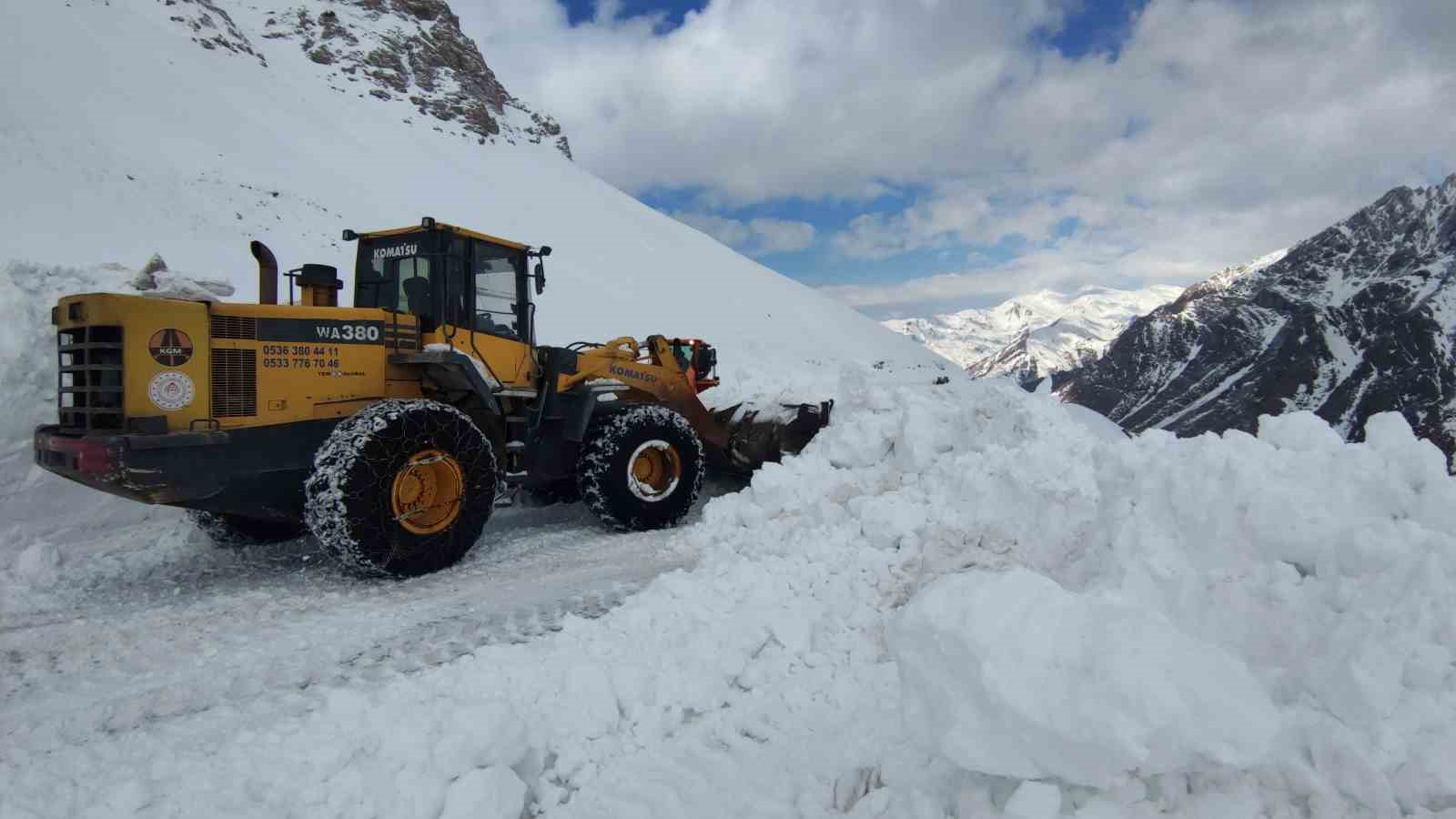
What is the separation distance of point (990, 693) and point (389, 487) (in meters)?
4.29

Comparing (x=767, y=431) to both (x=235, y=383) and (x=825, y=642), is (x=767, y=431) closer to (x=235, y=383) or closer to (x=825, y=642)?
(x=825, y=642)

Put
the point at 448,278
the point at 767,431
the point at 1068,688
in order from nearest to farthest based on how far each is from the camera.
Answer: the point at 1068,688, the point at 448,278, the point at 767,431

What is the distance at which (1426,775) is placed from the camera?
2023 millimetres

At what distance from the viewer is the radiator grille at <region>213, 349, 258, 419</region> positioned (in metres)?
5.09

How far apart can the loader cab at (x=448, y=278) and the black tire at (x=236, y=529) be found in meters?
1.91

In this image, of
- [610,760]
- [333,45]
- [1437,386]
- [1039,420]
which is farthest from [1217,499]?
[1437,386]

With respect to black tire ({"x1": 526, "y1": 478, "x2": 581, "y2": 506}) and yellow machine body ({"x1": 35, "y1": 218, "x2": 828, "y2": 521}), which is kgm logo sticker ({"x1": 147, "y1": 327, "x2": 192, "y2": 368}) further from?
black tire ({"x1": 526, "y1": 478, "x2": 581, "y2": 506})

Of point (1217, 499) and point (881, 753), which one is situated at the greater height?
point (1217, 499)

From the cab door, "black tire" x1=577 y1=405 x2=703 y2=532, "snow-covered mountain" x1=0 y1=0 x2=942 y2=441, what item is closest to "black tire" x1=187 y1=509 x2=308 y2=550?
"snow-covered mountain" x1=0 y1=0 x2=942 y2=441

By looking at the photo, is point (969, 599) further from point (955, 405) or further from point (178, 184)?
point (178, 184)

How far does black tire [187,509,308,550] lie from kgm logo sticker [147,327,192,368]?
1.76 metres

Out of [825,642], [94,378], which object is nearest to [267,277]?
[94,378]

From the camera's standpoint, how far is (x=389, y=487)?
5.33m

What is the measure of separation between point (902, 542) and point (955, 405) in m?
2.13
